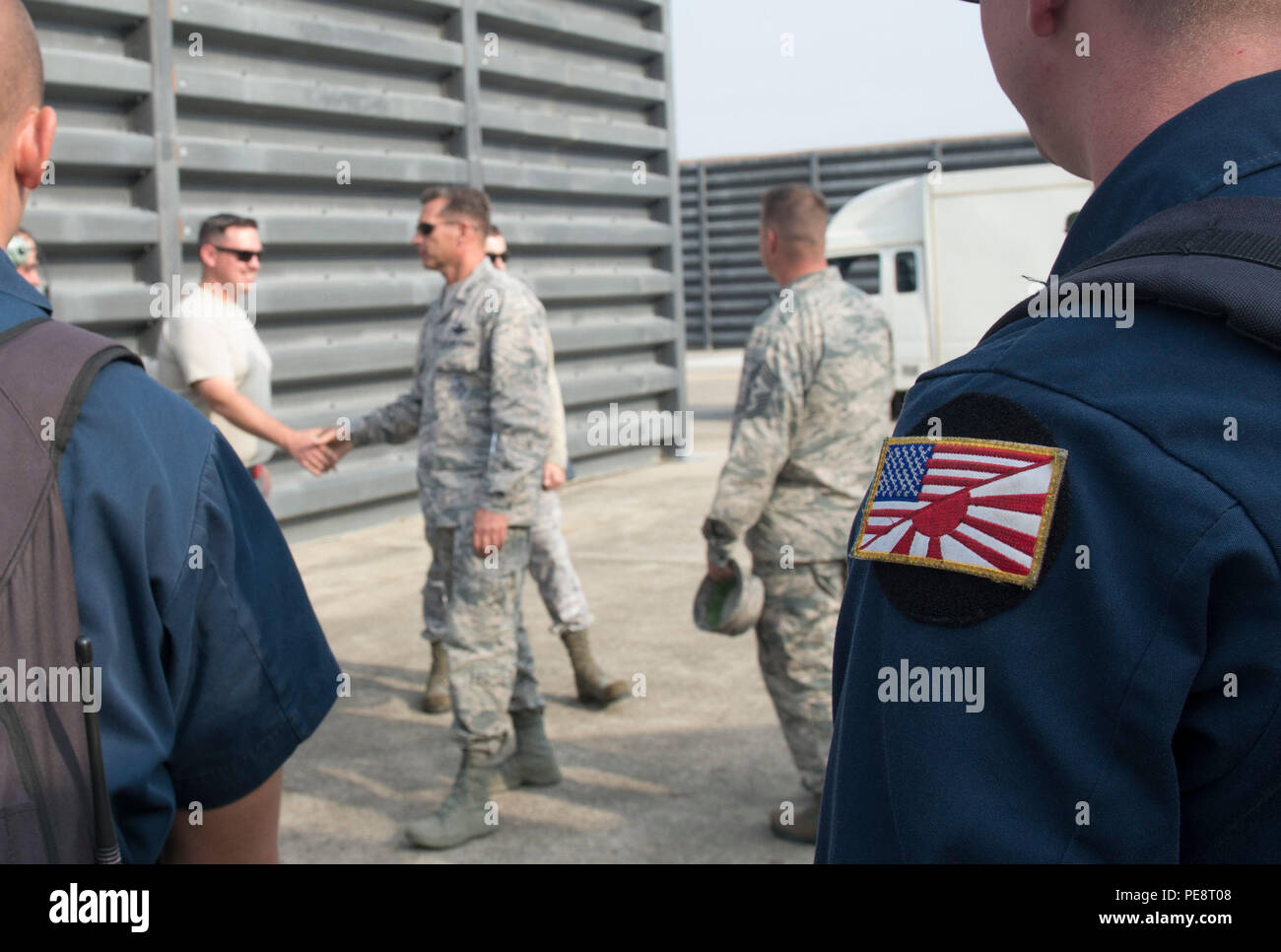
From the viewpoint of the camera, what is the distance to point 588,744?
455cm

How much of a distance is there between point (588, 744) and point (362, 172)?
5025mm

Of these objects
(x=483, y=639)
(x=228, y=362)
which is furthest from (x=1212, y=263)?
(x=228, y=362)

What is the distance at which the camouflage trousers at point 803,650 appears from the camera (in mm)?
3744

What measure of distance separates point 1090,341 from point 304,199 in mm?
7773

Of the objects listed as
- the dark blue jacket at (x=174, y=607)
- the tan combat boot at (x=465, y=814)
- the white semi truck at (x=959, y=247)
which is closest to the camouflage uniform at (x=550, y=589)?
the tan combat boot at (x=465, y=814)

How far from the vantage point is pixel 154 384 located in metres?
1.38

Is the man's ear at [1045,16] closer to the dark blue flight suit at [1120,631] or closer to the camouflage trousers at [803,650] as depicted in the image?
the dark blue flight suit at [1120,631]

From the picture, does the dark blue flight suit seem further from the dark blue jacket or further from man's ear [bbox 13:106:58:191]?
man's ear [bbox 13:106:58:191]

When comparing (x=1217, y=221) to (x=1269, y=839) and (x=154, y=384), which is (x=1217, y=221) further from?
(x=154, y=384)

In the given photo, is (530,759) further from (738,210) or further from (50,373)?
(738,210)

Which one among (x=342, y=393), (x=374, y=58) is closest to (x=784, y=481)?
(x=342, y=393)

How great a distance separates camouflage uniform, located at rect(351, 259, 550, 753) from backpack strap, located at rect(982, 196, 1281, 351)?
3.18 metres

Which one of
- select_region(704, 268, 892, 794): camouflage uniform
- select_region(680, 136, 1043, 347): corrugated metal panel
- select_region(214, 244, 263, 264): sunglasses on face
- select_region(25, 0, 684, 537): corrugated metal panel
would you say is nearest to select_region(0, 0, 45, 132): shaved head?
select_region(704, 268, 892, 794): camouflage uniform

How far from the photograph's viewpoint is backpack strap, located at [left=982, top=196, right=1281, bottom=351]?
0.75 m
